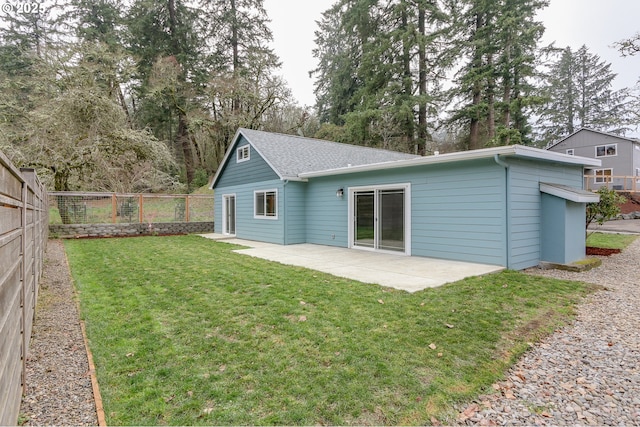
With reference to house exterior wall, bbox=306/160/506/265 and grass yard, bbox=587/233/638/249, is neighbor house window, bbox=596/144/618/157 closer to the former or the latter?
grass yard, bbox=587/233/638/249

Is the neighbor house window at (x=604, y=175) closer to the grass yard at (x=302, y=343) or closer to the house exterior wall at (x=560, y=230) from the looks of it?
the house exterior wall at (x=560, y=230)

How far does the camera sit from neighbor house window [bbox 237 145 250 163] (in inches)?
485

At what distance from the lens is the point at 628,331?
356 centimetres

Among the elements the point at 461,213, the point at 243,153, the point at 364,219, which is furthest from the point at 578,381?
the point at 243,153

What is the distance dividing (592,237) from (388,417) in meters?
12.7

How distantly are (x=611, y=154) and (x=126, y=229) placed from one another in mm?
29078

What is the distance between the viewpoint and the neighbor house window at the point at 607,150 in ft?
72.5

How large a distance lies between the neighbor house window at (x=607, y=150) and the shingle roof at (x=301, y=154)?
17854 millimetres

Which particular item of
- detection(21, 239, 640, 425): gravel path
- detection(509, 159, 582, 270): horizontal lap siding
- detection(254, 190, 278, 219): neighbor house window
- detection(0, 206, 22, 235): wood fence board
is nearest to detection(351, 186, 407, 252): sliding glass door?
detection(509, 159, 582, 270): horizontal lap siding

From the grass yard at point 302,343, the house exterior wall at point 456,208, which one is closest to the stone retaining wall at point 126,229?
the grass yard at point 302,343

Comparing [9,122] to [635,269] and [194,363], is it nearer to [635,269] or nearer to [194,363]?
[194,363]

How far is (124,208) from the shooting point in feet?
43.1

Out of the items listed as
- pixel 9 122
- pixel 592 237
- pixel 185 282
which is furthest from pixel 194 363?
pixel 9 122

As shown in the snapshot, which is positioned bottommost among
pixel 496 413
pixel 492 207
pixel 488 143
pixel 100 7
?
pixel 496 413
